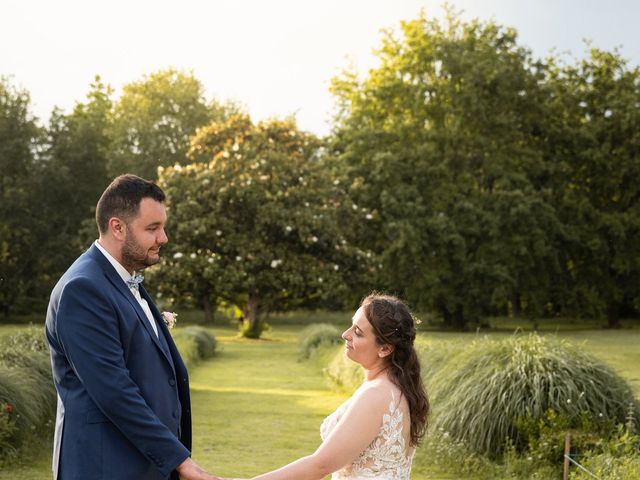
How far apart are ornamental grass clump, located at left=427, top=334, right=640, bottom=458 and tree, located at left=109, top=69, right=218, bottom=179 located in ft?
111

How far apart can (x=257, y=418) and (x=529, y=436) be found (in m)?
4.97

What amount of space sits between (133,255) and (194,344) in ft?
55.1

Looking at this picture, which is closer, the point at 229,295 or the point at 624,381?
the point at 624,381

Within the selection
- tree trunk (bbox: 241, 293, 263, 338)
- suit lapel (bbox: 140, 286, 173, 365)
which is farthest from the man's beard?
tree trunk (bbox: 241, 293, 263, 338)

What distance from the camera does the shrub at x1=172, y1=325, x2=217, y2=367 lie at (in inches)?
754

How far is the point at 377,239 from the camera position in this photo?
34094 millimetres

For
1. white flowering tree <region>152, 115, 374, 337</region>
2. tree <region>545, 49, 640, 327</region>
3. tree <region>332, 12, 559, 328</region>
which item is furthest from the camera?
tree <region>545, 49, 640, 327</region>

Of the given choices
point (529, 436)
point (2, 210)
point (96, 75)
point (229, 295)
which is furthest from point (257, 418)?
point (96, 75)

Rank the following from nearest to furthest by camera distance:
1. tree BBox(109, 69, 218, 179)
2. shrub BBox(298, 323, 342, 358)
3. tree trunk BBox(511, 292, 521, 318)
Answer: shrub BBox(298, 323, 342, 358), tree trunk BBox(511, 292, 521, 318), tree BBox(109, 69, 218, 179)

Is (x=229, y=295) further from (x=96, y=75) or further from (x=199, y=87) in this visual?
(x=96, y=75)

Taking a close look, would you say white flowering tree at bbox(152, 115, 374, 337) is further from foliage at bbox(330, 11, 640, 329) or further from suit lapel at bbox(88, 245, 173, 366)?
suit lapel at bbox(88, 245, 173, 366)

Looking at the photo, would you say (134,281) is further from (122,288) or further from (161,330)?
(161,330)

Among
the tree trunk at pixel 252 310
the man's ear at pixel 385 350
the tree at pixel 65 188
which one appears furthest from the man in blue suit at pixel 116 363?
the tree at pixel 65 188

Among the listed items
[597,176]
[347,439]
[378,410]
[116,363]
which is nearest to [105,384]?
[116,363]
